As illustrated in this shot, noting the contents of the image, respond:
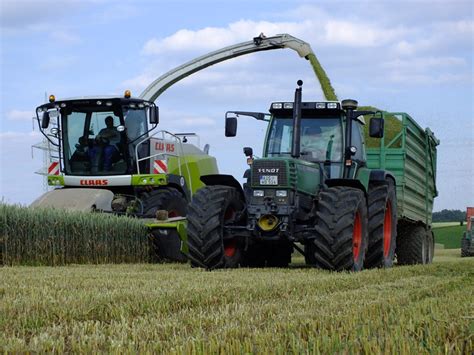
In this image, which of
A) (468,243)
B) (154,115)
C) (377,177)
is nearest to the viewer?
(377,177)

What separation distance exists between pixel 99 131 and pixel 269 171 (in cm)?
492

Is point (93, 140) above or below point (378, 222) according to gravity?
above

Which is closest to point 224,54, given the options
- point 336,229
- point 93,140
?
point 93,140

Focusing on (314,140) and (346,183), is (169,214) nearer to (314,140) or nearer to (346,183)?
(314,140)

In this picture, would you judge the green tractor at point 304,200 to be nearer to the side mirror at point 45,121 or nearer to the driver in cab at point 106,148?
the driver in cab at point 106,148

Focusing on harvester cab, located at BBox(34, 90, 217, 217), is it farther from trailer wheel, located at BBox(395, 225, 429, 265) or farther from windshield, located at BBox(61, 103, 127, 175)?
trailer wheel, located at BBox(395, 225, 429, 265)

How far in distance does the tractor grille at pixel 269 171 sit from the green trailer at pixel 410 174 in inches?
123

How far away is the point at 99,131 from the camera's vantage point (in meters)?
13.4

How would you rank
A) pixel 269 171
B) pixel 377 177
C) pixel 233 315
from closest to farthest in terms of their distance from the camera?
pixel 233 315 → pixel 269 171 → pixel 377 177

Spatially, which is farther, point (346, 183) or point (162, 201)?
point (162, 201)

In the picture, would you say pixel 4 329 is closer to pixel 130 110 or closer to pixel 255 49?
pixel 130 110

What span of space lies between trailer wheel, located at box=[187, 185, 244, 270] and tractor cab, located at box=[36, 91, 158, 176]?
158 inches

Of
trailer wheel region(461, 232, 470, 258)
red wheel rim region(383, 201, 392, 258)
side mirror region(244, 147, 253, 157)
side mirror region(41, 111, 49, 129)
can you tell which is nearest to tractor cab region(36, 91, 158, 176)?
side mirror region(41, 111, 49, 129)

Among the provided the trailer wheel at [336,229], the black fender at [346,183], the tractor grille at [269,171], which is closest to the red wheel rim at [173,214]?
the tractor grille at [269,171]
